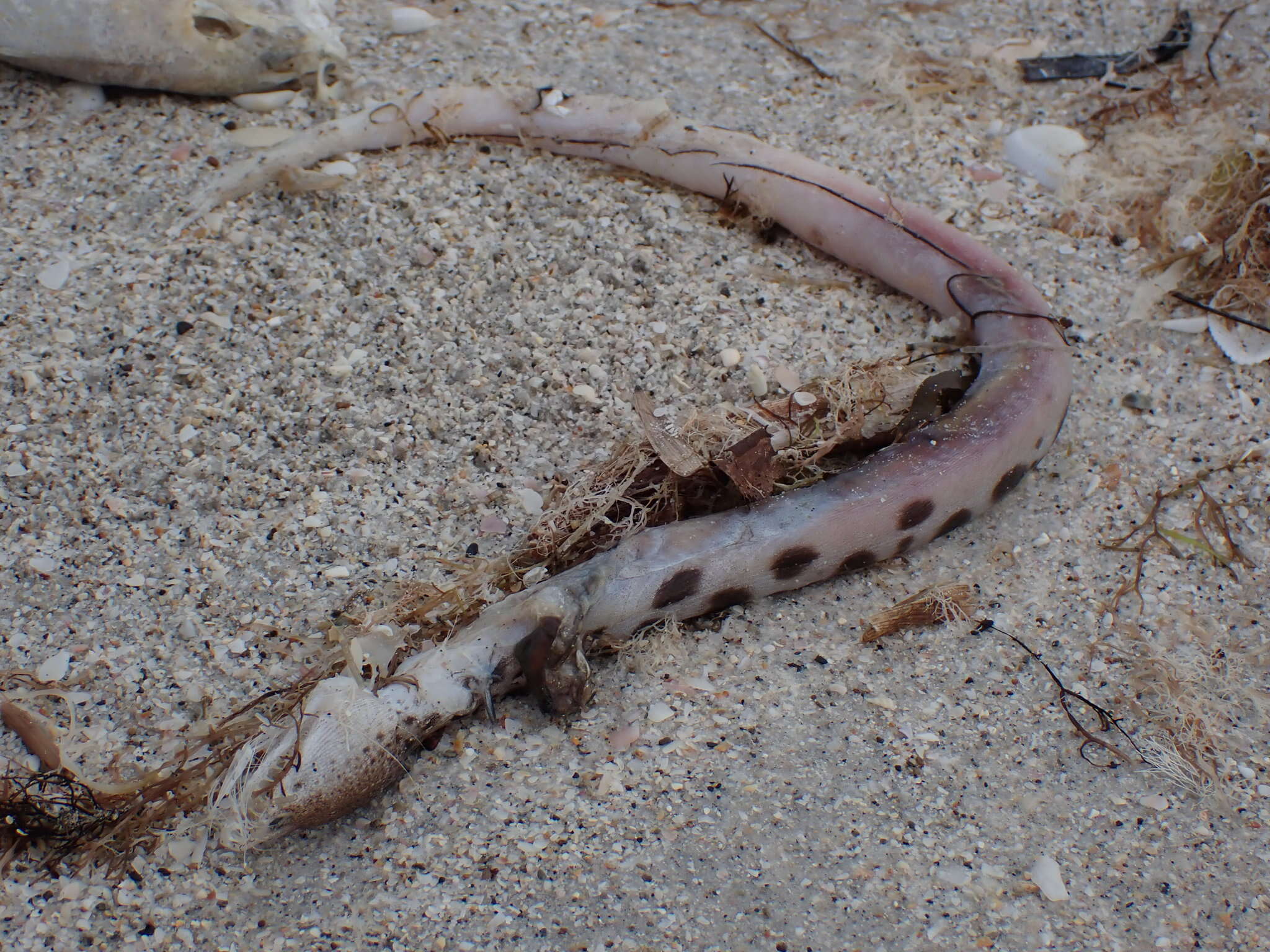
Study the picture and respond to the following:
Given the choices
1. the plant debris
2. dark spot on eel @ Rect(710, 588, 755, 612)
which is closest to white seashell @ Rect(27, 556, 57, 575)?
dark spot on eel @ Rect(710, 588, 755, 612)

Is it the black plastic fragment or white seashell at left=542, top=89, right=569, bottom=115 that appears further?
the black plastic fragment

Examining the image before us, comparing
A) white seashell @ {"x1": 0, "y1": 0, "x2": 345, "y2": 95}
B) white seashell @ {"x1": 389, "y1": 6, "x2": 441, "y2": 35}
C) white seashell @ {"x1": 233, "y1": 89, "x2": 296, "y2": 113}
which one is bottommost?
white seashell @ {"x1": 233, "y1": 89, "x2": 296, "y2": 113}

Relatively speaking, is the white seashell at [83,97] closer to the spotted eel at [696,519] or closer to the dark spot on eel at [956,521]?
the spotted eel at [696,519]

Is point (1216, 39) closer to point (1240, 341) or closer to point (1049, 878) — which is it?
point (1240, 341)

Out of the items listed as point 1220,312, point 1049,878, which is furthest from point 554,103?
point 1049,878

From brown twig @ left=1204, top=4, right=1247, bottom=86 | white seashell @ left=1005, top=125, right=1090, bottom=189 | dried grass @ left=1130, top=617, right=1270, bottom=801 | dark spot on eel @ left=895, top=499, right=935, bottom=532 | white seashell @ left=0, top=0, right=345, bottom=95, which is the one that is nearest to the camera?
dried grass @ left=1130, top=617, right=1270, bottom=801

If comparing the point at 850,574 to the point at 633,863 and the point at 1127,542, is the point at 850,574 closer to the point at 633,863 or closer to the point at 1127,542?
the point at 1127,542

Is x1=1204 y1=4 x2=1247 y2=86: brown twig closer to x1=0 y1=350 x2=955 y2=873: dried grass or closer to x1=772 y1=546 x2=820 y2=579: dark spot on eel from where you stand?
x1=0 y1=350 x2=955 y2=873: dried grass

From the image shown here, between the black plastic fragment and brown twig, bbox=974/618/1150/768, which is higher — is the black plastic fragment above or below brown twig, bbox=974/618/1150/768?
above

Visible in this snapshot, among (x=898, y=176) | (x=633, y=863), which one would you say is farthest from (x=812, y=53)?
(x=633, y=863)
